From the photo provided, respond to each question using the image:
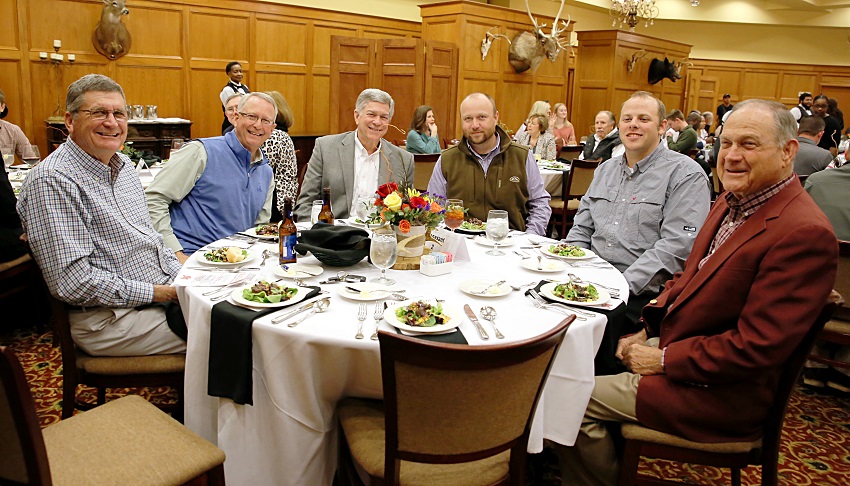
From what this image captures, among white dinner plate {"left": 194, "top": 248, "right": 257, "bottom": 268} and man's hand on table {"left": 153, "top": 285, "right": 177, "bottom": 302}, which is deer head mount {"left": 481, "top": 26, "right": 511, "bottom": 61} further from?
man's hand on table {"left": 153, "top": 285, "right": 177, "bottom": 302}

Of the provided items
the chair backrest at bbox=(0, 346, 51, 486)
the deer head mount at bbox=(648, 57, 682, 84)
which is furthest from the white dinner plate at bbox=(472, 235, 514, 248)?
the deer head mount at bbox=(648, 57, 682, 84)

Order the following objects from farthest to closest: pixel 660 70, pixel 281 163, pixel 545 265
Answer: pixel 660 70
pixel 281 163
pixel 545 265

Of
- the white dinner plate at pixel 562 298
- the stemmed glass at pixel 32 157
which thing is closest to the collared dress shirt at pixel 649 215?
the white dinner plate at pixel 562 298

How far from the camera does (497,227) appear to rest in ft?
9.16

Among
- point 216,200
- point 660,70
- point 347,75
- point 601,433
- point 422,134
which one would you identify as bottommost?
point 601,433

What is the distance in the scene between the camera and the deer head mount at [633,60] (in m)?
12.8

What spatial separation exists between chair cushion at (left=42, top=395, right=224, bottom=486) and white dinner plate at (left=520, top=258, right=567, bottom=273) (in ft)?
4.45

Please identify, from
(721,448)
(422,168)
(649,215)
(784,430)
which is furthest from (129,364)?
(422,168)

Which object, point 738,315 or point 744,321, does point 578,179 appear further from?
point 744,321

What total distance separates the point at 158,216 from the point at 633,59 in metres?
11.7

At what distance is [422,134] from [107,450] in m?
6.22

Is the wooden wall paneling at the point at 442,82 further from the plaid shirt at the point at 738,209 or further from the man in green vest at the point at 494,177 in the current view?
the plaid shirt at the point at 738,209

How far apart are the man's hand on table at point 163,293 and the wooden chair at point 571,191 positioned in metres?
4.20

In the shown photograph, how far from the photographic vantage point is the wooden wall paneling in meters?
9.35
